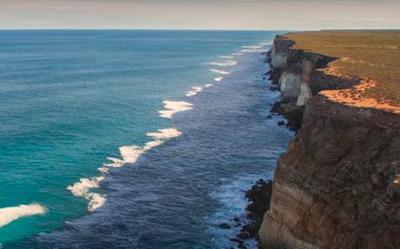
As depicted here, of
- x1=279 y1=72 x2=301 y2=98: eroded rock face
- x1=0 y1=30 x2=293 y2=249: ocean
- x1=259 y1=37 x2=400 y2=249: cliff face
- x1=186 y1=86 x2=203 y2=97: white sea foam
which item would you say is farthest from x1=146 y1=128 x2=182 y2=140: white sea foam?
x1=259 y1=37 x2=400 y2=249: cliff face

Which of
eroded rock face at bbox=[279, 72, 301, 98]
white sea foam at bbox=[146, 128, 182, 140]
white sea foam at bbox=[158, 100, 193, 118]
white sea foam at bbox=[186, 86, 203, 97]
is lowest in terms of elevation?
white sea foam at bbox=[146, 128, 182, 140]

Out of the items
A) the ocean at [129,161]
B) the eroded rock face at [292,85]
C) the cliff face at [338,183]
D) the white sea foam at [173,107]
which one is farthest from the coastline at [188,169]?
the cliff face at [338,183]

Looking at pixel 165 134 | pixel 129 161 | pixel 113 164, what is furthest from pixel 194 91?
pixel 113 164

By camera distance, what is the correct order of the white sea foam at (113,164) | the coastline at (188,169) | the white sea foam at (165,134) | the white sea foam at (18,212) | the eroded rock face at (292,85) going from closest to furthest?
the coastline at (188,169)
the white sea foam at (18,212)
the white sea foam at (113,164)
the white sea foam at (165,134)
the eroded rock face at (292,85)

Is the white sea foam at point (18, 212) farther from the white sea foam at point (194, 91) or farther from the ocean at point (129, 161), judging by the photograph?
the white sea foam at point (194, 91)

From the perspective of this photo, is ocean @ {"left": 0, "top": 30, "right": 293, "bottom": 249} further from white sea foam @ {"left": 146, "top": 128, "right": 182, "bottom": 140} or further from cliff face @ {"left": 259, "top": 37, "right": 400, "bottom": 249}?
cliff face @ {"left": 259, "top": 37, "right": 400, "bottom": 249}

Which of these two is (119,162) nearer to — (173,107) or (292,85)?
(173,107)

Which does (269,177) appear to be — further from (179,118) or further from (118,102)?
(118,102)
